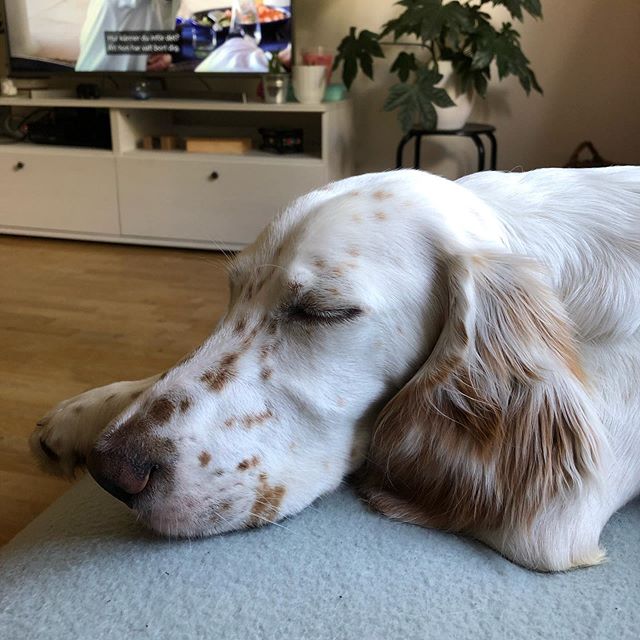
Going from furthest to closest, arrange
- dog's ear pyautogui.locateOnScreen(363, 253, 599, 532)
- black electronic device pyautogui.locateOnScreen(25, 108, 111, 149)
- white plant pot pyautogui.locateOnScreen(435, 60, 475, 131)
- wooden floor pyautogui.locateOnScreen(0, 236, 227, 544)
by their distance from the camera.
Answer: black electronic device pyautogui.locateOnScreen(25, 108, 111, 149), white plant pot pyautogui.locateOnScreen(435, 60, 475, 131), wooden floor pyautogui.locateOnScreen(0, 236, 227, 544), dog's ear pyautogui.locateOnScreen(363, 253, 599, 532)

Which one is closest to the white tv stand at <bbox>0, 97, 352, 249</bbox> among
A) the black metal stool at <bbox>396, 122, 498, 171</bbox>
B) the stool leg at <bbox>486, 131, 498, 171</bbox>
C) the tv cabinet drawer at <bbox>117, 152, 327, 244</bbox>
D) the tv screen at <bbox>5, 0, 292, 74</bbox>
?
the tv cabinet drawer at <bbox>117, 152, 327, 244</bbox>

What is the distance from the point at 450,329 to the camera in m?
0.87

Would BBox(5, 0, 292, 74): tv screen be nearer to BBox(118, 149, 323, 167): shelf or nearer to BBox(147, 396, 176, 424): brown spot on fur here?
BBox(118, 149, 323, 167): shelf

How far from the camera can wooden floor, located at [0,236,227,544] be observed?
1771mm

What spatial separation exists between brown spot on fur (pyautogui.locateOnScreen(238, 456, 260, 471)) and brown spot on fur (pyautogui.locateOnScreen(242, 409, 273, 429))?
36 millimetres

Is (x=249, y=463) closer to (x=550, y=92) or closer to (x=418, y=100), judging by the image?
(x=418, y=100)

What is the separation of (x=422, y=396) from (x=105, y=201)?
3.29 m

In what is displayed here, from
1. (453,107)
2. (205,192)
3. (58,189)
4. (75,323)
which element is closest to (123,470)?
(75,323)

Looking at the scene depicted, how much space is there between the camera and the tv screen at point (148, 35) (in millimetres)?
3664

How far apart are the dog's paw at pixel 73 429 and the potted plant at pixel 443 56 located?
2427 mm

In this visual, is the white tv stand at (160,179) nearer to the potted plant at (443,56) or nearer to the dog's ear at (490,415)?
the potted plant at (443,56)

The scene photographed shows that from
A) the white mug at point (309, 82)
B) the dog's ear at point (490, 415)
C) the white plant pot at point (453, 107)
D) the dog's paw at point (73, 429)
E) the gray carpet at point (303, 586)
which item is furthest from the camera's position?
the white mug at point (309, 82)

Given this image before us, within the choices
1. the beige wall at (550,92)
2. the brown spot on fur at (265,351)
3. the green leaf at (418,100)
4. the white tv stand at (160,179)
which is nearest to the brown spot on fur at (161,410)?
the brown spot on fur at (265,351)

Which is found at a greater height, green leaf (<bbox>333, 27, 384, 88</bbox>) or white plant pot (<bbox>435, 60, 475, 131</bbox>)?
green leaf (<bbox>333, 27, 384, 88</bbox>)
